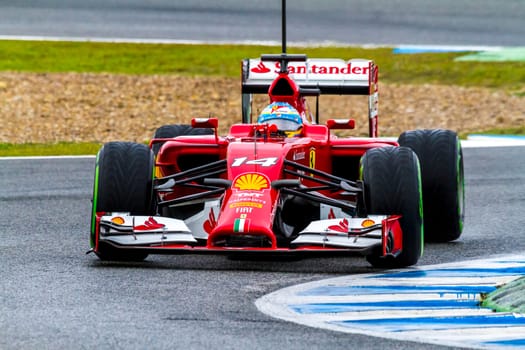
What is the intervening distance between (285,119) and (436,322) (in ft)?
12.7

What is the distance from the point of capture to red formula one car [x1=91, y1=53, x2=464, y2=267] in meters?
8.56

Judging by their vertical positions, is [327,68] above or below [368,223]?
above

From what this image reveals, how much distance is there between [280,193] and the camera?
9.09 m

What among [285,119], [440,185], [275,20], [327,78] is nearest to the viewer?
[440,185]

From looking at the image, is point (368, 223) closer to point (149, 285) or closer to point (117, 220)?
point (149, 285)

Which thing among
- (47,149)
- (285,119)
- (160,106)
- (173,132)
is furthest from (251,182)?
(160,106)

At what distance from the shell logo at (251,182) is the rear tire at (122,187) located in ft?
2.06

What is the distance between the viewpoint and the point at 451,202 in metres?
10.2

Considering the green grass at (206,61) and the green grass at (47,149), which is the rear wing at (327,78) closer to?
the green grass at (47,149)

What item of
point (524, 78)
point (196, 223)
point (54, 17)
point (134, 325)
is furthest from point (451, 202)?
point (54, 17)

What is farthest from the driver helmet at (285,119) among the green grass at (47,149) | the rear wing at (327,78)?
the green grass at (47,149)

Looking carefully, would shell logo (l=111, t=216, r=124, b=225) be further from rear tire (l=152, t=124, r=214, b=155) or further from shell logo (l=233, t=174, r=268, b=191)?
rear tire (l=152, t=124, r=214, b=155)

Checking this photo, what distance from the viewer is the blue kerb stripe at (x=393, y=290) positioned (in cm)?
775

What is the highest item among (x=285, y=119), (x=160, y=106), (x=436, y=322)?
(x=160, y=106)
